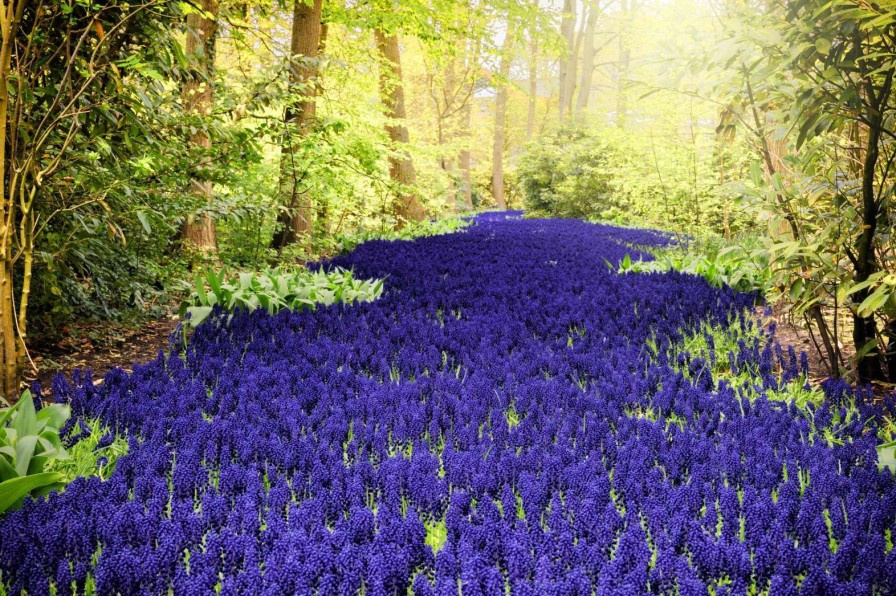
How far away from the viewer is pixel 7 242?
3.62m

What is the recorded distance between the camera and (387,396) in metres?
3.62

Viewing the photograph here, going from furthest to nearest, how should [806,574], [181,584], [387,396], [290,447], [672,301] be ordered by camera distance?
[672,301] → [387,396] → [290,447] → [806,574] → [181,584]

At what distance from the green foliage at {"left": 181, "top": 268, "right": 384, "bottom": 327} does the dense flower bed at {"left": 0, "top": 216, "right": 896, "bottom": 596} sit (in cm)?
67

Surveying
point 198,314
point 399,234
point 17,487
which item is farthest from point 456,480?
point 399,234

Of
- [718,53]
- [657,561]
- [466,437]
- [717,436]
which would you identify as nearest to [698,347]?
[717,436]

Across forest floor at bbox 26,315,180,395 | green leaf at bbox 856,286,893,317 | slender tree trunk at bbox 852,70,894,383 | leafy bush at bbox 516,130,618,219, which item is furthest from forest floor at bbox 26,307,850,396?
leafy bush at bbox 516,130,618,219

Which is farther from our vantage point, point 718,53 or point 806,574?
point 718,53

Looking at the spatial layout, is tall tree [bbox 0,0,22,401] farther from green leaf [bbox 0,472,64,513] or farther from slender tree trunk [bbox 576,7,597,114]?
slender tree trunk [bbox 576,7,597,114]

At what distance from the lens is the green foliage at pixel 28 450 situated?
7.93ft

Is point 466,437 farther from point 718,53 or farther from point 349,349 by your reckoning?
point 718,53

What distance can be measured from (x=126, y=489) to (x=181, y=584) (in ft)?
2.45

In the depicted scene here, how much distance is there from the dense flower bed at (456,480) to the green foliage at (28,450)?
0.44 feet

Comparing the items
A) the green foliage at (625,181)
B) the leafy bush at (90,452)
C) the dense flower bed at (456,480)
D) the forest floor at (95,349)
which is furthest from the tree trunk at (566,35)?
the leafy bush at (90,452)

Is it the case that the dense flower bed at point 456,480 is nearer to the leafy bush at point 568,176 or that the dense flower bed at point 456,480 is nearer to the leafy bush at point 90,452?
the leafy bush at point 90,452
